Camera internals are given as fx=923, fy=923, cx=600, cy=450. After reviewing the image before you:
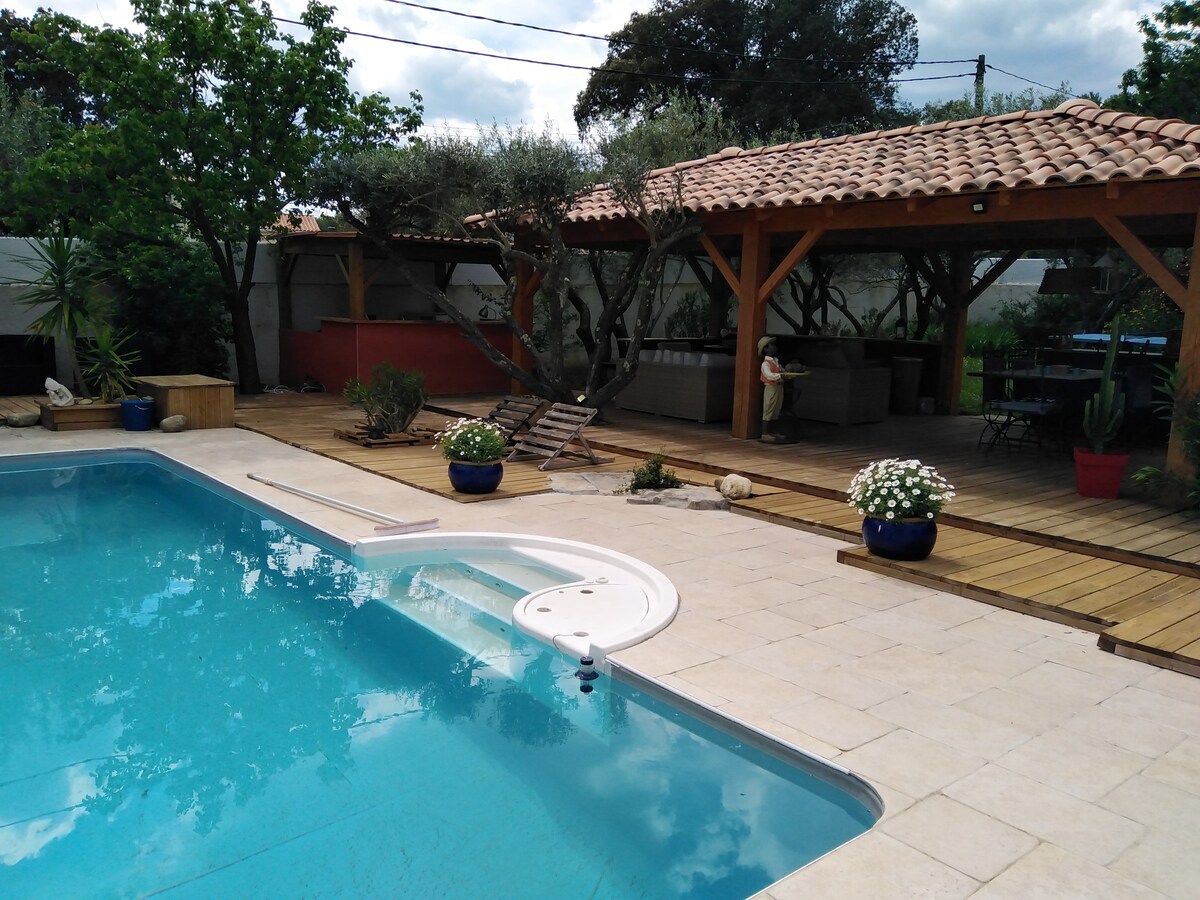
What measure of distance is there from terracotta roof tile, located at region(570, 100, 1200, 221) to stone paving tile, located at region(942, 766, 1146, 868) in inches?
191

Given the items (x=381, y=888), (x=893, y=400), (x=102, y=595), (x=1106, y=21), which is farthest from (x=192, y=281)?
(x=1106, y=21)

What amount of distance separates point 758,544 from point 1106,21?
1587 cm

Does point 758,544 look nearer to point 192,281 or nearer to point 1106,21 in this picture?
point 192,281

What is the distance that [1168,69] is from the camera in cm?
1598

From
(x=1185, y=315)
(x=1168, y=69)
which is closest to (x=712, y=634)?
(x=1185, y=315)

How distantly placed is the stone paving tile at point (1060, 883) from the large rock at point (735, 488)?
16.2 feet

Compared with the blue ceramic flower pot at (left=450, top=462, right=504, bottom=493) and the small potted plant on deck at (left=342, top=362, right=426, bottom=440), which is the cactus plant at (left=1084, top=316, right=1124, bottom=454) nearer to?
the blue ceramic flower pot at (left=450, top=462, right=504, bottom=493)

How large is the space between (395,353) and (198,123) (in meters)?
4.13

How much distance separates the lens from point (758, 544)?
6695 millimetres

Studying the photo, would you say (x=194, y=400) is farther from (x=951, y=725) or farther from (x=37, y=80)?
(x=37, y=80)

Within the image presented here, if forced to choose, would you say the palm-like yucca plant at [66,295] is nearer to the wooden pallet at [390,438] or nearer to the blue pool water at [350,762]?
the wooden pallet at [390,438]

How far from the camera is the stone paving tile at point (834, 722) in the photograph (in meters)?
3.68

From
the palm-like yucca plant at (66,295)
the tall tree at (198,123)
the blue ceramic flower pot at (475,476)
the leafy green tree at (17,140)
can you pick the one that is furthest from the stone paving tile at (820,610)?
the leafy green tree at (17,140)

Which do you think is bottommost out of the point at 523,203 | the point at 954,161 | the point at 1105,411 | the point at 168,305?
the point at 1105,411
